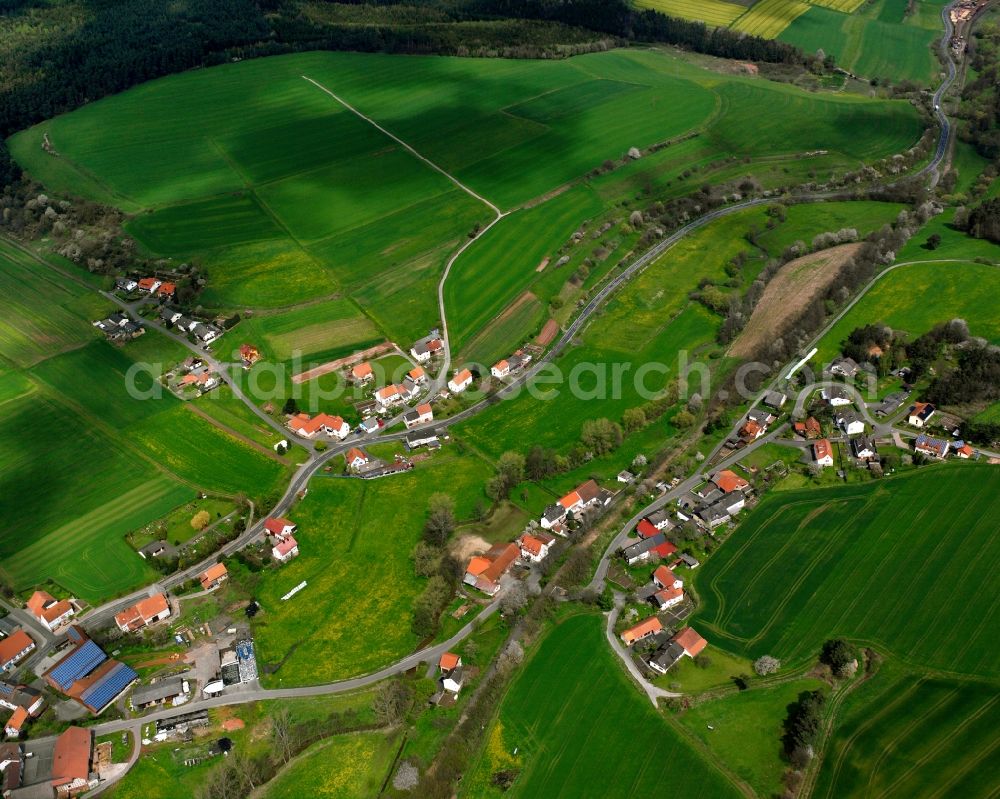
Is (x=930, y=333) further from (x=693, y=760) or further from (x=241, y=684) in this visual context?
(x=241, y=684)

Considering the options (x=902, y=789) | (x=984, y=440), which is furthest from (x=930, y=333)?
(x=902, y=789)

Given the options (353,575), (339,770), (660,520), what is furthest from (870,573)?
(339,770)

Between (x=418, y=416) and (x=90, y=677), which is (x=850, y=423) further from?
(x=90, y=677)

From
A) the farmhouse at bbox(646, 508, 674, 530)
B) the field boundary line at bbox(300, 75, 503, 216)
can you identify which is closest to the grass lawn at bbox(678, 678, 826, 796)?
the farmhouse at bbox(646, 508, 674, 530)

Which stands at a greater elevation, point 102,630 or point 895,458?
point 895,458

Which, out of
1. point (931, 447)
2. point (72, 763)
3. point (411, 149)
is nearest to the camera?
point (72, 763)
